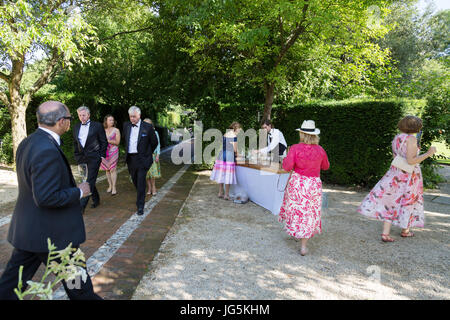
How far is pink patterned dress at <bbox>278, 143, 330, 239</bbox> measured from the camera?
4098 mm

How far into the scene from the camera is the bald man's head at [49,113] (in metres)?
2.15

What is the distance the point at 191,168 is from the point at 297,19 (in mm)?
7139

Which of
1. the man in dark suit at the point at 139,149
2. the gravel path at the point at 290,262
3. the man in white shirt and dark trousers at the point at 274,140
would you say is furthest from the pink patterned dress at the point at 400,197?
the man in dark suit at the point at 139,149

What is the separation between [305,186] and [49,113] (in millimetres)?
3305

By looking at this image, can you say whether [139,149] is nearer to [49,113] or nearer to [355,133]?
[49,113]

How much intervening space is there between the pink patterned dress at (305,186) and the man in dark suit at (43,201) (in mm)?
2850

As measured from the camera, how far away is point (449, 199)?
295 inches

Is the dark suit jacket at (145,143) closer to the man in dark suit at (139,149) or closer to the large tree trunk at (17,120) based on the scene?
the man in dark suit at (139,149)

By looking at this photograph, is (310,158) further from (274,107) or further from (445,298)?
(274,107)

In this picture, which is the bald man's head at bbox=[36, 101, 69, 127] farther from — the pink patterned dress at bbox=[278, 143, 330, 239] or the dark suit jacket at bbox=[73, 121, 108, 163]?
the dark suit jacket at bbox=[73, 121, 108, 163]

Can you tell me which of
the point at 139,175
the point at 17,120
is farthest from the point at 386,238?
the point at 17,120

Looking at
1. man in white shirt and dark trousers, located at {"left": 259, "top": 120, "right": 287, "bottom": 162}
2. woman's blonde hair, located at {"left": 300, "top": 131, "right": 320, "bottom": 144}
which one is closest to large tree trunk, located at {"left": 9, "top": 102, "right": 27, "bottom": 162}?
man in white shirt and dark trousers, located at {"left": 259, "top": 120, "right": 287, "bottom": 162}

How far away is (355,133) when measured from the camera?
27.6ft

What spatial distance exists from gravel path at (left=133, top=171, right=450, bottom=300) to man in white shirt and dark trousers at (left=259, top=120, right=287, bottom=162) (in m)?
1.88
